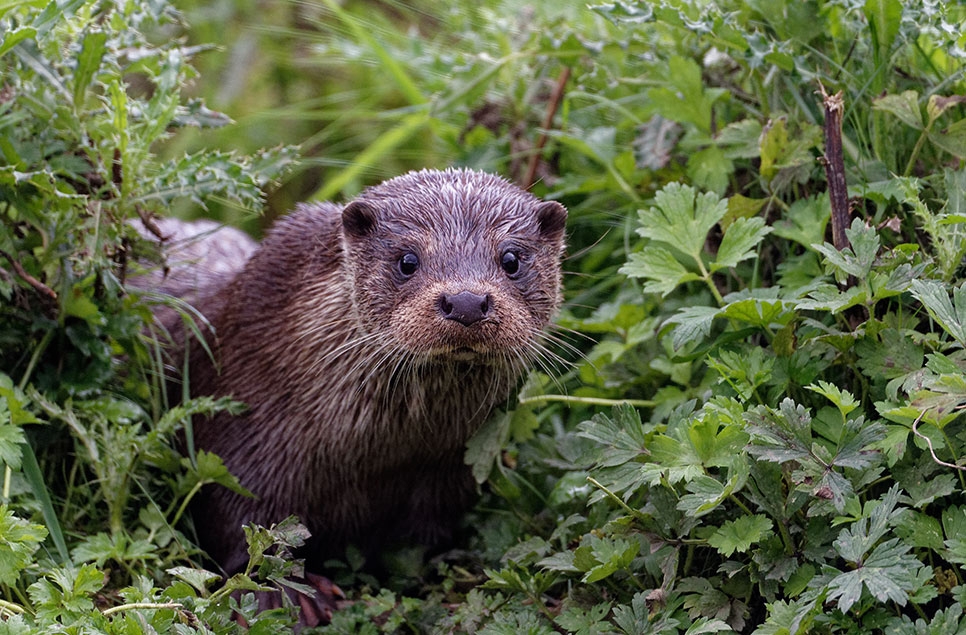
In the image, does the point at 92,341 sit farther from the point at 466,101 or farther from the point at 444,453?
the point at 466,101

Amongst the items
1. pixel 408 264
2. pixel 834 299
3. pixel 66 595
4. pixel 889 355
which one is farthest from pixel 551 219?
pixel 66 595

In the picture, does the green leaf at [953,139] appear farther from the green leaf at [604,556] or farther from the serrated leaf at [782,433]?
the green leaf at [604,556]

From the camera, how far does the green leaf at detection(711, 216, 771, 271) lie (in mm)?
2969

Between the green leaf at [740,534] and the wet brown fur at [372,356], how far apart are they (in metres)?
0.73

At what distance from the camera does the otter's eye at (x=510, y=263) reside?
3.07 metres

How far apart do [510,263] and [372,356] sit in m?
0.45

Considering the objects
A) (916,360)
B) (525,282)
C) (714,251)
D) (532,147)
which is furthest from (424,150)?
(916,360)

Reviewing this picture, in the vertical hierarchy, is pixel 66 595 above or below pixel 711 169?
below

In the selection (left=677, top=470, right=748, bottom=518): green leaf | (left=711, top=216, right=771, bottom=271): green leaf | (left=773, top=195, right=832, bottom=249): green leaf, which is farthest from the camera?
(left=773, top=195, right=832, bottom=249): green leaf

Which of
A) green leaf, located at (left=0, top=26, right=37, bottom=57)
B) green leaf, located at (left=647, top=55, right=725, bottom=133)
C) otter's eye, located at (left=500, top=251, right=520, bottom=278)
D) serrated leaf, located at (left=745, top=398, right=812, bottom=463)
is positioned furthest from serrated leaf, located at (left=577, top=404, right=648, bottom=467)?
green leaf, located at (left=0, top=26, right=37, bottom=57)

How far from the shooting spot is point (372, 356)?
312cm

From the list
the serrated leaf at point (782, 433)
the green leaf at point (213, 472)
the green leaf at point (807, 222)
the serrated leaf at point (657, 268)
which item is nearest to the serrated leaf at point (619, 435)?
the serrated leaf at point (782, 433)

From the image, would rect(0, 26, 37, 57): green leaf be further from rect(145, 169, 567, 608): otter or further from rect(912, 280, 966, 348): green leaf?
rect(912, 280, 966, 348): green leaf

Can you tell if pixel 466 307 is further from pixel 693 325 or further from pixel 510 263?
pixel 693 325
